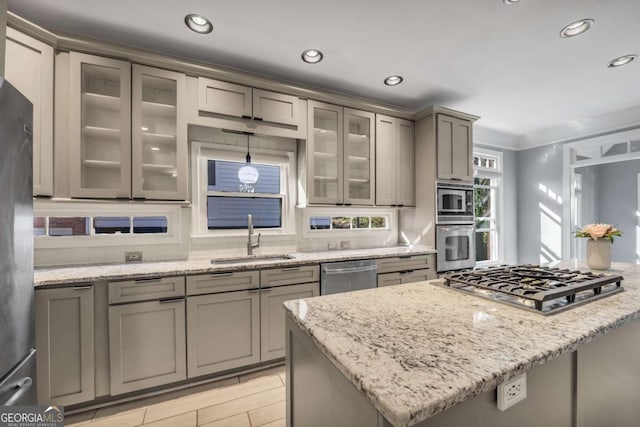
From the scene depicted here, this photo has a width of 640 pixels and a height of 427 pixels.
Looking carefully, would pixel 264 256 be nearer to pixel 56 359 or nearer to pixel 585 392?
pixel 56 359

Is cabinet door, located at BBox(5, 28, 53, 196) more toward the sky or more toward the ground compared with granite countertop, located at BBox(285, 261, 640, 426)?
more toward the sky

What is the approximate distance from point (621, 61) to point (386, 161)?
2.28 m

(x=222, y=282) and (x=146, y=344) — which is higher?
(x=222, y=282)

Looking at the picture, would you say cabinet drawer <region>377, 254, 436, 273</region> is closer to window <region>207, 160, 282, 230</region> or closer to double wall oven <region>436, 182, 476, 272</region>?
double wall oven <region>436, 182, 476, 272</region>

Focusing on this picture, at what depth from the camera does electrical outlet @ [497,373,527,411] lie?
734 millimetres

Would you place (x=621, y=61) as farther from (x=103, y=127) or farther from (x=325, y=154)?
(x=103, y=127)

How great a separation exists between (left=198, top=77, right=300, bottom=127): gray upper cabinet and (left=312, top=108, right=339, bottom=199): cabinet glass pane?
30cm

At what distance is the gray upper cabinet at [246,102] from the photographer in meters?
2.38

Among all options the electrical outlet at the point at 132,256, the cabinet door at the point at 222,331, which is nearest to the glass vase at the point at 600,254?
the cabinet door at the point at 222,331

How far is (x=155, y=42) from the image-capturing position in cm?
218

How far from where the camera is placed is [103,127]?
2.13 metres

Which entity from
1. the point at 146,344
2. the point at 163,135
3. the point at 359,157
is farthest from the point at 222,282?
the point at 359,157

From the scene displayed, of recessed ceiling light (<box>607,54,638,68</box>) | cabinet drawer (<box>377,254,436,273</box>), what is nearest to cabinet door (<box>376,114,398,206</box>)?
cabinet drawer (<box>377,254,436,273</box>)

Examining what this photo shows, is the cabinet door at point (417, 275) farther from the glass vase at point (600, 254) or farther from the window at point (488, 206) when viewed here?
the window at point (488, 206)
